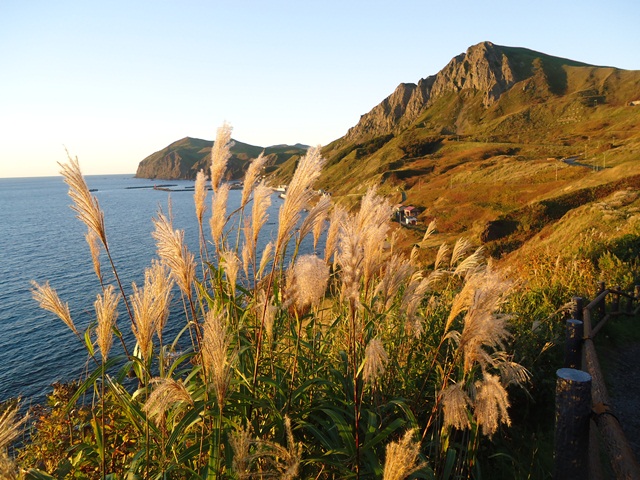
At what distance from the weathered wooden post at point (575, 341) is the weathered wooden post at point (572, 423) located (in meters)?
2.60

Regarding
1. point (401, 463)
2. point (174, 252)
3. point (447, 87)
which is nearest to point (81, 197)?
point (174, 252)

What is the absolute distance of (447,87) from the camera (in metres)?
181

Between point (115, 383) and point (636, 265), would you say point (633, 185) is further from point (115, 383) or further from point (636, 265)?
point (115, 383)

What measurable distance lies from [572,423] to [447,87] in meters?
203

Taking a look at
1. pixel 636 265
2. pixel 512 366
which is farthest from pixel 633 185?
pixel 512 366

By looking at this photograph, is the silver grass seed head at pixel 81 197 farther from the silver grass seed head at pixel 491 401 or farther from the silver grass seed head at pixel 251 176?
the silver grass seed head at pixel 491 401

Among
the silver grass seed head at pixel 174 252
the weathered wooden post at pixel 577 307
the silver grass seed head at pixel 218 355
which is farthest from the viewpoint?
the weathered wooden post at pixel 577 307

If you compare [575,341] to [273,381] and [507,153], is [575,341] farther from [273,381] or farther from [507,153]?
[507,153]

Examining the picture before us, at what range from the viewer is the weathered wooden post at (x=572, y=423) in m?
2.55

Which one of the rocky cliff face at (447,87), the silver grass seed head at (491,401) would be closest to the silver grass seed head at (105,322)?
the silver grass seed head at (491,401)

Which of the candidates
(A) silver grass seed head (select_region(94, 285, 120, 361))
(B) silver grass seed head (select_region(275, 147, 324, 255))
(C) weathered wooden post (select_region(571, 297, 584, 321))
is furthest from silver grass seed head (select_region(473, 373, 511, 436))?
(C) weathered wooden post (select_region(571, 297, 584, 321))

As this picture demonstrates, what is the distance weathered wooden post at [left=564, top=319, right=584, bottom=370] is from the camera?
4.89 m

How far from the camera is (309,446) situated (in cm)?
304

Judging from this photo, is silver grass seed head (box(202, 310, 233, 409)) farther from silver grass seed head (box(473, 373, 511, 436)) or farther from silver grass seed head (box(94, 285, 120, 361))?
silver grass seed head (box(473, 373, 511, 436))
